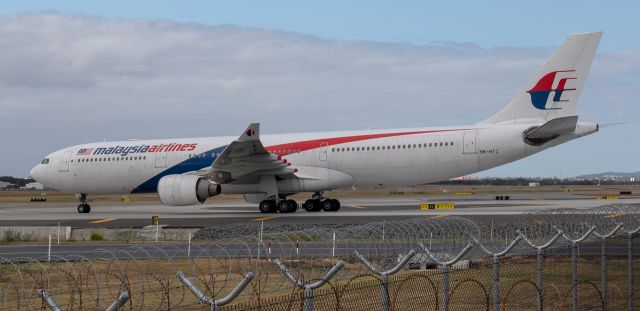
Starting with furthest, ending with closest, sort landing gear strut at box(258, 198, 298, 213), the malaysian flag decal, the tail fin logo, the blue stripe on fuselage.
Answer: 1. the malaysian flag decal
2. the blue stripe on fuselage
3. landing gear strut at box(258, 198, 298, 213)
4. the tail fin logo

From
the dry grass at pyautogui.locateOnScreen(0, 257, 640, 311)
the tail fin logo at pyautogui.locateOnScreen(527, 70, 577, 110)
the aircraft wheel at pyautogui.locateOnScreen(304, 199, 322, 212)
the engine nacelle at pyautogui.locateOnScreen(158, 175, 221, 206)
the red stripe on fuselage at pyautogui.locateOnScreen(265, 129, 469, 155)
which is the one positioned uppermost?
the tail fin logo at pyautogui.locateOnScreen(527, 70, 577, 110)

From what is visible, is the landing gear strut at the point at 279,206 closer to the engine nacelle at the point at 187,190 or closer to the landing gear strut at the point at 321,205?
the landing gear strut at the point at 321,205

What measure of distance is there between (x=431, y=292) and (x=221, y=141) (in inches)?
1166

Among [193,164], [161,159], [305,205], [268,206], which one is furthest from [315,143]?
[161,159]

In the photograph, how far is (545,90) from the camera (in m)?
36.2

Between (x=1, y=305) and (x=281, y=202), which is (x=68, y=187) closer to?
(x=281, y=202)

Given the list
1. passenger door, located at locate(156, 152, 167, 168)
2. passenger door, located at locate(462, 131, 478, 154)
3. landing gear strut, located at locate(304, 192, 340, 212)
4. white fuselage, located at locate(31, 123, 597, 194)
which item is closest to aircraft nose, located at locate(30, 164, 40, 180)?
white fuselage, located at locate(31, 123, 597, 194)

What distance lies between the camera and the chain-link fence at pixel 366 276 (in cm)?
919

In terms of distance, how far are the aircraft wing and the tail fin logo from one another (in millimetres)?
11307

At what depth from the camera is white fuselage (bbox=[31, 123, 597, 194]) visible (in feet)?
120

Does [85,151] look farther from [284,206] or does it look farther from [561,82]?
[561,82]

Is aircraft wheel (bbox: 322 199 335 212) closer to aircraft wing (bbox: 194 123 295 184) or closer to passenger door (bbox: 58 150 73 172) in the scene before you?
aircraft wing (bbox: 194 123 295 184)

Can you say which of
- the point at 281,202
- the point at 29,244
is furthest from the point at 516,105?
the point at 29,244

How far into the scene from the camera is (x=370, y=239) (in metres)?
21.8
